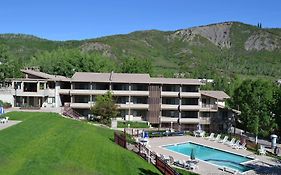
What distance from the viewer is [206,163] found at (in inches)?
1266

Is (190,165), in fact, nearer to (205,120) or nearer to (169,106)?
(169,106)

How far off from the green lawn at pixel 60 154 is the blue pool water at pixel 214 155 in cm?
905

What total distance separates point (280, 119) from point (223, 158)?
20.3 metres

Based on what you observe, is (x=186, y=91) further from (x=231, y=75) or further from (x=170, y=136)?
(x=231, y=75)

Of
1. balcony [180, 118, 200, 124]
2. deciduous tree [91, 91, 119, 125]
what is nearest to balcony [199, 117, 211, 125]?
balcony [180, 118, 200, 124]

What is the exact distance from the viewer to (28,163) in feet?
74.3

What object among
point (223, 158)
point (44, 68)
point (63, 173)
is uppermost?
point (44, 68)

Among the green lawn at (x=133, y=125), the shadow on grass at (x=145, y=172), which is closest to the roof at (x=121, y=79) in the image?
the green lawn at (x=133, y=125)

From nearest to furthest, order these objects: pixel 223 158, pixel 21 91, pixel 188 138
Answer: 1. pixel 223 158
2. pixel 188 138
3. pixel 21 91

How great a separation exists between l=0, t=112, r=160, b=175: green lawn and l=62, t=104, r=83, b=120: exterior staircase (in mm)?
14627

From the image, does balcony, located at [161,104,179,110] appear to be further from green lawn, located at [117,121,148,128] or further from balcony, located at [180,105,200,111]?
green lawn, located at [117,121,148,128]

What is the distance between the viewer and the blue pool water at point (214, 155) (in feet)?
111

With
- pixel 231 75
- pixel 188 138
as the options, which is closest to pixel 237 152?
pixel 188 138

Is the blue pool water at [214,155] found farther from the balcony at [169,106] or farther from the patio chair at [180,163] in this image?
the balcony at [169,106]
